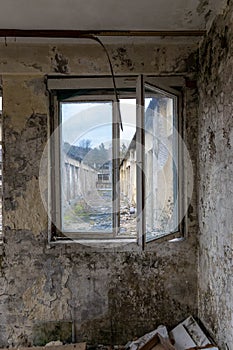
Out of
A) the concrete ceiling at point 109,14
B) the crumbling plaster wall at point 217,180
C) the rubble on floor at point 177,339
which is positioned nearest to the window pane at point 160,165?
the crumbling plaster wall at point 217,180

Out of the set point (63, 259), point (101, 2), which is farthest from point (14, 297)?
point (101, 2)

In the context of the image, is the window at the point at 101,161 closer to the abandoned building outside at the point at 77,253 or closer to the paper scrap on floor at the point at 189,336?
the abandoned building outside at the point at 77,253

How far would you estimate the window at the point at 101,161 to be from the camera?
2.89m

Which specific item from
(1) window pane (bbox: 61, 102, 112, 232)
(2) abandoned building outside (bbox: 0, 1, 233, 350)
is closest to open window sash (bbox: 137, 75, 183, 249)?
(2) abandoned building outside (bbox: 0, 1, 233, 350)

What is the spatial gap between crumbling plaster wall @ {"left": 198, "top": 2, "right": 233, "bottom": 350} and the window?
26 cm

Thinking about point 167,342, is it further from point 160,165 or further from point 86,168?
point 86,168

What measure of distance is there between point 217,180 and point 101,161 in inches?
40.6

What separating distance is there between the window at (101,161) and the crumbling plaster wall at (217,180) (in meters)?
0.26

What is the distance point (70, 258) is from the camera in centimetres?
283

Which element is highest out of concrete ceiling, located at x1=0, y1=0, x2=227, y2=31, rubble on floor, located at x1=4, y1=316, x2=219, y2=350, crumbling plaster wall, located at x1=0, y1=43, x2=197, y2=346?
concrete ceiling, located at x1=0, y1=0, x2=227, y2=31

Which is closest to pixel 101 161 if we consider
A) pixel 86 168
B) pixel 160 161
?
pixel 86 168

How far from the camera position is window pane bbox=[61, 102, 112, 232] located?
296 cm

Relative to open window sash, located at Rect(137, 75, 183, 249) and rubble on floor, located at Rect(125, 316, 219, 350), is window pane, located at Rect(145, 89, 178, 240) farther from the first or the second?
rubble on floor, located at Rect(125, 316, 219, 350)

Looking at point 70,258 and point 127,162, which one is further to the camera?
point 127,162
